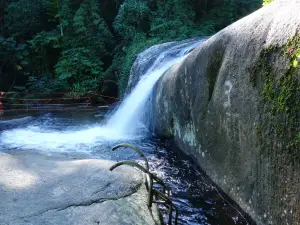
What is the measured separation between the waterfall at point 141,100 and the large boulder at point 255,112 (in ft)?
13.9

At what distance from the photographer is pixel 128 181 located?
2855mm

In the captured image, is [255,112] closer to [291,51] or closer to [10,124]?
[291,51]

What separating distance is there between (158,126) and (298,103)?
5524 millimetres

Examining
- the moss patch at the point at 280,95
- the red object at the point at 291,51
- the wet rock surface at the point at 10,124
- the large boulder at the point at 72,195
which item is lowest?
the wet rock surface at the point at 10,124

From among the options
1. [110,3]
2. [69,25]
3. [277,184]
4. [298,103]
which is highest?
[110,3]

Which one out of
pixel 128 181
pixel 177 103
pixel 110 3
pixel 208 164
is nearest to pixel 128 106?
pixel 177 103

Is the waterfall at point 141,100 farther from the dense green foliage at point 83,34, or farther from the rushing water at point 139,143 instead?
the dense green foliage at point 83,34

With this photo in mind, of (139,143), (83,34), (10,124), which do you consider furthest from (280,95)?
(83,34)

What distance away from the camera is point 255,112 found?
3.48 m

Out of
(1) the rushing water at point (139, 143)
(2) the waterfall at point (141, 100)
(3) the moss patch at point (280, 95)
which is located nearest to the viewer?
(3) the moss patch at point (280, 95)

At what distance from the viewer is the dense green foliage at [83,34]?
1764 centimetres

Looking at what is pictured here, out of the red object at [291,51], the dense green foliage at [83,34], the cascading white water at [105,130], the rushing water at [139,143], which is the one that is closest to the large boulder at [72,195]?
the rushing water at [139,143]

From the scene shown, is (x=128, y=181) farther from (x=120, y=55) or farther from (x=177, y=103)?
(x=120, y=55)

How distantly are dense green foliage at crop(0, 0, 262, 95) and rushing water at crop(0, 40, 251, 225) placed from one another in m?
5.67
